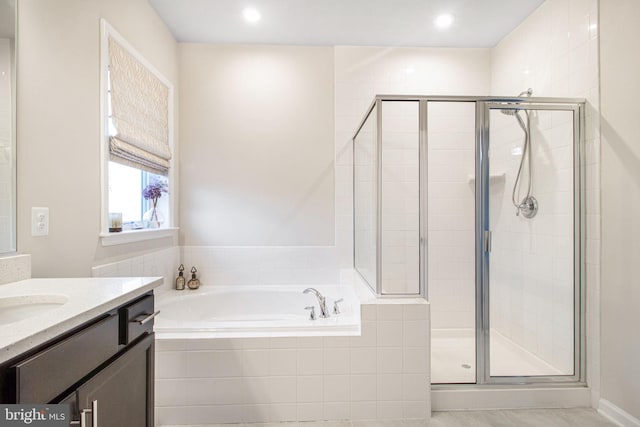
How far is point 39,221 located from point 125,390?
2.90 ft

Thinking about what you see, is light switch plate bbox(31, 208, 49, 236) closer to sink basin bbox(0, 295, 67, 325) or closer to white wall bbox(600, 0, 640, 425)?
sink basin bbox(0, 295, 67, 325)

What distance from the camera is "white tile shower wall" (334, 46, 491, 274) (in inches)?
117

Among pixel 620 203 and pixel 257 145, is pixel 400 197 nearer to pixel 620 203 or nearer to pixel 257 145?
pixel 620 203

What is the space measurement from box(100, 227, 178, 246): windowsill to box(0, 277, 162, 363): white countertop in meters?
0.60

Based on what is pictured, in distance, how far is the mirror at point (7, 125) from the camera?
121 cm

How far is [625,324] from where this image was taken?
Answer: 1729 mm

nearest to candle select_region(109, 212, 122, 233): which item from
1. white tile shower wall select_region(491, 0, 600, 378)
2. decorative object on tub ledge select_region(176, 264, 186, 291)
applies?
decorative object on tub ledge select_region(176, 264, 186, 291)

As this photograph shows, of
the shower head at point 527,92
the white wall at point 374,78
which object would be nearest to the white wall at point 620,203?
the shower head at point 527,92

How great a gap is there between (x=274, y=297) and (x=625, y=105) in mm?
2662

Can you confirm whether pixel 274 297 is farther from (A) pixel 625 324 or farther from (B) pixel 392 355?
(A) pixel 625 324

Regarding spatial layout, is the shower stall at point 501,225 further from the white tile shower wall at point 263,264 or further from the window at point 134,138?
the window at point 134,138

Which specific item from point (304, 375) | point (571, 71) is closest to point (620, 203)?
point (571, 71)

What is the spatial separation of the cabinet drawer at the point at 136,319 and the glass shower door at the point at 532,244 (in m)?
1.88

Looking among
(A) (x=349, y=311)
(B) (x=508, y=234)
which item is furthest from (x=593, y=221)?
(A) (x=349, y=311)
